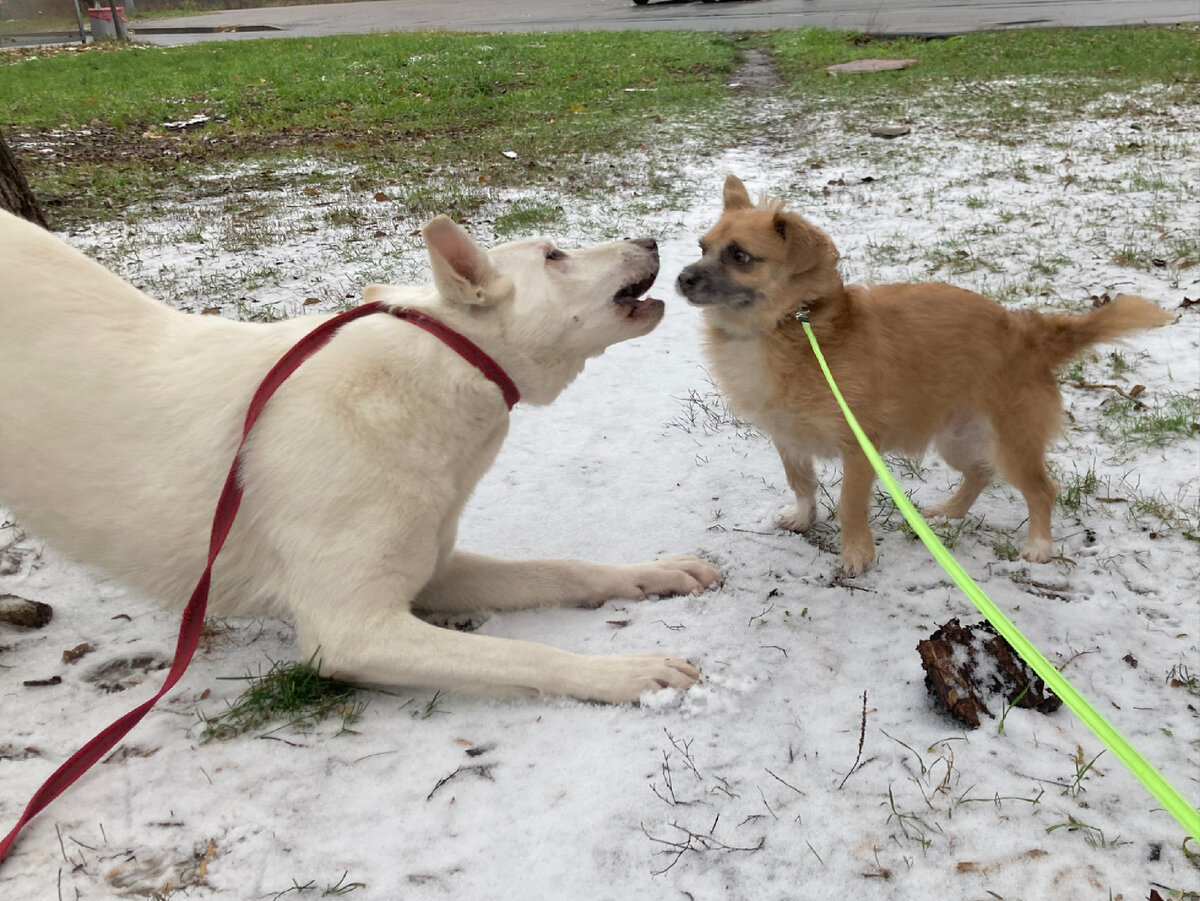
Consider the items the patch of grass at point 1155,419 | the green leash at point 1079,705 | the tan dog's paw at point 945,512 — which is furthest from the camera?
the patch of grass at point 1155,419

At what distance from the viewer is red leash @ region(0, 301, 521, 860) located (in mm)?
2117

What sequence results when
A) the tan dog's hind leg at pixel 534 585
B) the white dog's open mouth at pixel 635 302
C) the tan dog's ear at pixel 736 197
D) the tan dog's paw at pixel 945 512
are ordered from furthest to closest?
1. the tan dog's ear at pixel 736 197
2. the tan dog's paw at pixel 945 512
3. the tan dog's hind leg at pixel 534 585
4. the white dog's open mouth at pixel 635 302

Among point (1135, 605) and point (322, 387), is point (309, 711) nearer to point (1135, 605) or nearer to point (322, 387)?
point (322, 387)

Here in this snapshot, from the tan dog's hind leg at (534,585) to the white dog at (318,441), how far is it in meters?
0.26

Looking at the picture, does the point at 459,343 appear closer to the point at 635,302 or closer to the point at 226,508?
the point at 635,302

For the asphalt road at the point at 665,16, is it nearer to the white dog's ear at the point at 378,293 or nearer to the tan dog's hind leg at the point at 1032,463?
the tan dog's hind leg at the point at 1032,463

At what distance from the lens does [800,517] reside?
349cm

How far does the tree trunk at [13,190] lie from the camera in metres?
5.03

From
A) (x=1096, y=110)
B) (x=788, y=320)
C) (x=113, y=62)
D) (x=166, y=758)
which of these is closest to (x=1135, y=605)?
(x=788, y=320)

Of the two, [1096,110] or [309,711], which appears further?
[1096,110]

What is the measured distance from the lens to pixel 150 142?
1125cm

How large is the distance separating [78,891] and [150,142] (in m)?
11.7

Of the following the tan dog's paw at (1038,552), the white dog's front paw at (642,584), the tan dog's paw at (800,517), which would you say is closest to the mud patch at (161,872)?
the white dog's front paw at (642,584)

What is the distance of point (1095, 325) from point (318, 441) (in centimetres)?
291
